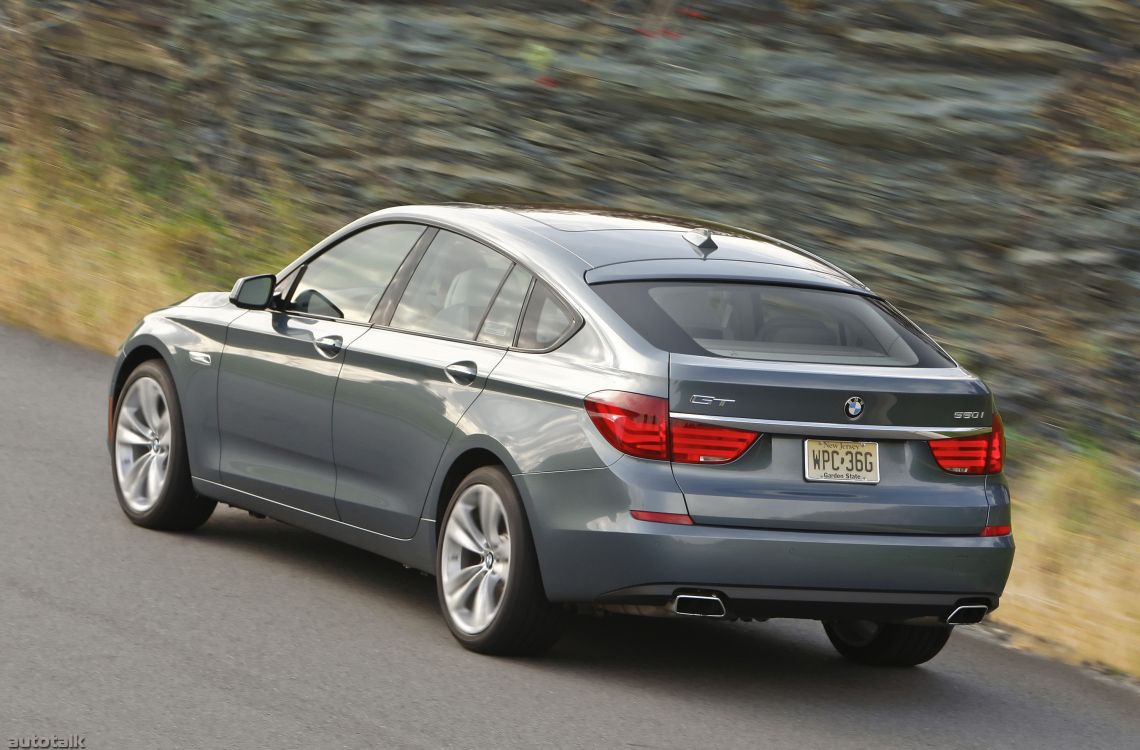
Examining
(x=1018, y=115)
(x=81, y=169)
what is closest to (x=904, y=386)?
(x=1018, y=115)

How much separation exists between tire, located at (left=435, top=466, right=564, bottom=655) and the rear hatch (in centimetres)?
70

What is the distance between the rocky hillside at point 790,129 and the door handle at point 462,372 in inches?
280

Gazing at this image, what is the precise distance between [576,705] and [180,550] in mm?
2642

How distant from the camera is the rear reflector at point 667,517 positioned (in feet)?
18.8

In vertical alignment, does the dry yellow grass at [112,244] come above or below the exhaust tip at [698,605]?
below

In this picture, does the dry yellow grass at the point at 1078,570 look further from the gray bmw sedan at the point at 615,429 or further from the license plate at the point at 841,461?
the license plate at the point at 841,461

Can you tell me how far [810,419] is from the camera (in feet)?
19.1

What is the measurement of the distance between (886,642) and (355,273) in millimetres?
2695

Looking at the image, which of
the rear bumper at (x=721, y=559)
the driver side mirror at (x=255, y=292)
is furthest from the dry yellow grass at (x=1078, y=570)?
the driver side mirror at (x=255, y=292)

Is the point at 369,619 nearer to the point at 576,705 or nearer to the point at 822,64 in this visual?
the point at 576,705

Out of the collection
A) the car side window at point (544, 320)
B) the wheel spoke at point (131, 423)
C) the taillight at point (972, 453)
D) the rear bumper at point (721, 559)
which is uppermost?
the car side window at point (544, 320)

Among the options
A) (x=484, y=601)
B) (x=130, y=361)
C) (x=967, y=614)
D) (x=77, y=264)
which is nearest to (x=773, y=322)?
(x=967, y=614)

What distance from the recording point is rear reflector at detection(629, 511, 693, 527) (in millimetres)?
5723

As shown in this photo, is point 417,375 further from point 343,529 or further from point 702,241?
point 702,241
